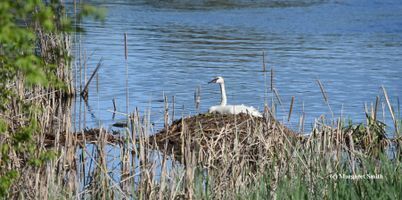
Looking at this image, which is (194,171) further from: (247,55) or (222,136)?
(247,55)

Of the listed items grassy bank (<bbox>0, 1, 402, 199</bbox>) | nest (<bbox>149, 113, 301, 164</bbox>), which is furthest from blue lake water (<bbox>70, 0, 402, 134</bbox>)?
grassy bank (<bbox>0, 1, 402, 199</bbox>)

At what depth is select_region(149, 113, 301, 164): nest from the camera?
305 inches

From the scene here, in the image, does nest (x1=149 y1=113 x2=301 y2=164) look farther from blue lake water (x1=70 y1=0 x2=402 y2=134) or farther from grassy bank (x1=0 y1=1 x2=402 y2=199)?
blue lake water (x1=70 y1=0 x2=402 y2=134)

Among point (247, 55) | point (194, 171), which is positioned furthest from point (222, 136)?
point (247, 55)

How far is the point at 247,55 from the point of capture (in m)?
21.7

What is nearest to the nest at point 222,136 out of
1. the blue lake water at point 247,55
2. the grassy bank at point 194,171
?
the grassy bank at point 194,171

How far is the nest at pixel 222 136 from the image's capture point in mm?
7750

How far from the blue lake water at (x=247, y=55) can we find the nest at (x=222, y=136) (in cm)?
40

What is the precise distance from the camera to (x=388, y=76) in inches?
719

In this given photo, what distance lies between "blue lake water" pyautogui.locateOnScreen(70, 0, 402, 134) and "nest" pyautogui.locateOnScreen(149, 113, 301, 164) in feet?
1.30

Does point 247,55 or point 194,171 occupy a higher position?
point 194,171

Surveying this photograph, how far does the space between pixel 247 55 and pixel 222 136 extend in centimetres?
1315

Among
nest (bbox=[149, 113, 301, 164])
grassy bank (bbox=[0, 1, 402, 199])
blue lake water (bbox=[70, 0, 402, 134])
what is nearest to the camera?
grassy bank (bbox=[0, 1, 402, 199])

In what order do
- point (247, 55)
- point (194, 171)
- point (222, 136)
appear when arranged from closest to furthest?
point (194, 171) < point (222, 136) < point (247, 55)
